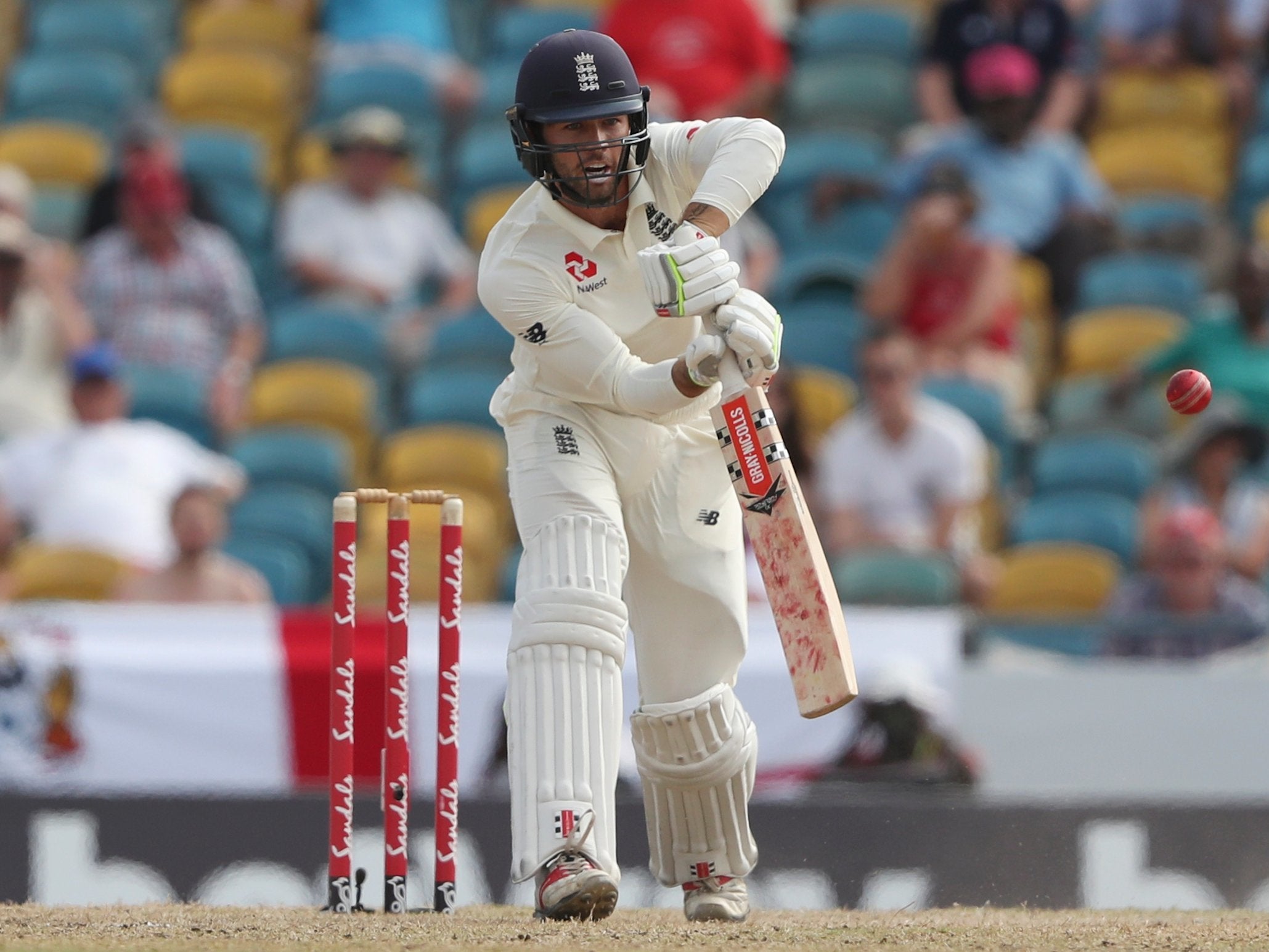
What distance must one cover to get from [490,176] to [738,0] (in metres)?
1.46

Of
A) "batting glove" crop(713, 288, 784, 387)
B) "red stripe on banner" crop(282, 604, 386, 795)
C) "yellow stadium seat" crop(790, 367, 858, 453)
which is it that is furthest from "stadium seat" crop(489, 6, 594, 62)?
"batting glove" crop(713, 288, 784, 387)

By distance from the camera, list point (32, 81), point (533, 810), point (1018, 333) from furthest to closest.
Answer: point (32, 81)
point (1018, 333)
point (533, 810)

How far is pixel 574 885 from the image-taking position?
4324mm

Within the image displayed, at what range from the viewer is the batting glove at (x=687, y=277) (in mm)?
4398

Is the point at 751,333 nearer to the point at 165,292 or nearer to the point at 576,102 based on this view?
the point at 576,102

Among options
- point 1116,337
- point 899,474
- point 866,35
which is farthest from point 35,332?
point 1116,337

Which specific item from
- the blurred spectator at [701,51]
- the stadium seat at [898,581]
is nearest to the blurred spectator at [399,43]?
the blurred spectator at [701,51]

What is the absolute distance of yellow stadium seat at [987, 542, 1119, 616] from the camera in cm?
755

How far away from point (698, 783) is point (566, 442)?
83 centimetres

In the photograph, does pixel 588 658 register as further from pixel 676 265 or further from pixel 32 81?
pixel 32 81

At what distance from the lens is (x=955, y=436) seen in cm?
792

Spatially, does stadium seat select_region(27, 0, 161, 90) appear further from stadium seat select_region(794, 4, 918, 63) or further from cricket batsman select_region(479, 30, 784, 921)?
cricket batsman select_region(479, 30, 784, 921)

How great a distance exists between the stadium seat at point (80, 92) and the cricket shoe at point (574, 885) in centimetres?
731

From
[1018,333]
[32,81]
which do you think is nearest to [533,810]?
[1018,333]
